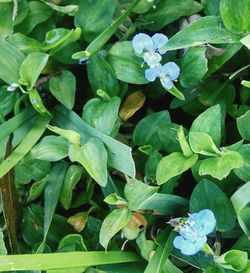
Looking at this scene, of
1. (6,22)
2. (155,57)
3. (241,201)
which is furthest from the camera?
(6,22)

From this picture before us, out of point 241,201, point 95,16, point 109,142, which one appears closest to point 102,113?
point 109,142

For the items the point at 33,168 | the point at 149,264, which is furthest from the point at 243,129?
the point at 33,168

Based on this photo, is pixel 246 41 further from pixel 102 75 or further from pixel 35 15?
pixel 35 15

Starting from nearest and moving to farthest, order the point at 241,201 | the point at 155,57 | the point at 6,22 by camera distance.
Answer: the point at 241,201 → the point at 155,57 → the point at 6,22

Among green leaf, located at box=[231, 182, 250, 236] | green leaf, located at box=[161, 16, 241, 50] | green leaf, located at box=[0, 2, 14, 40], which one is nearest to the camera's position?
green leaf, located at box=[231, 182, 250, 236]

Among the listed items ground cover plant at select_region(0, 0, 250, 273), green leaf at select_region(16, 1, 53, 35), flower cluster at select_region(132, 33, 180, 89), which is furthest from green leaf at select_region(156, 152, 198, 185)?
green leaf at select_region(16, 1, 53, 35)

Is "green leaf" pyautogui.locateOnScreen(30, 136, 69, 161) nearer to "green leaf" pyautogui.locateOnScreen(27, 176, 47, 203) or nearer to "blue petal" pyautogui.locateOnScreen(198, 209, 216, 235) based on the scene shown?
"green leaf" pyautogui.locateOnScreen(27, 176, 47, 203)

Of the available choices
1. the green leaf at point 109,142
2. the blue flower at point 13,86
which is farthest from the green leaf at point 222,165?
the blue flower at point 13,86
